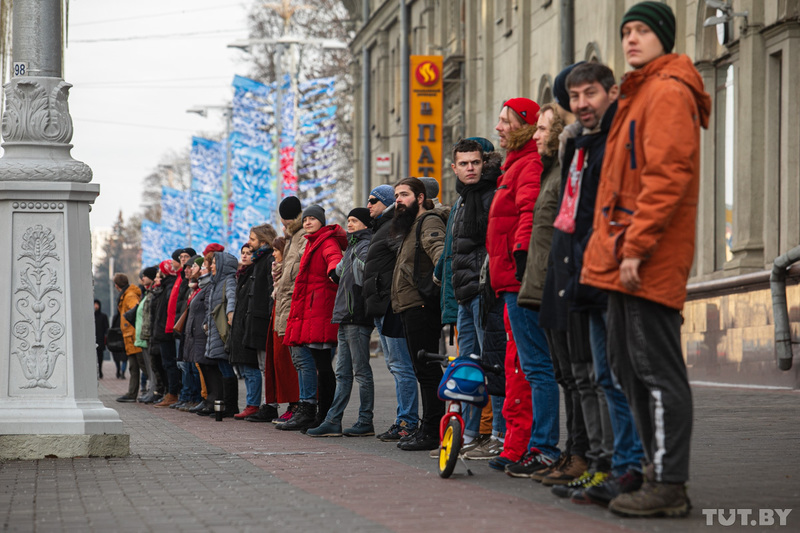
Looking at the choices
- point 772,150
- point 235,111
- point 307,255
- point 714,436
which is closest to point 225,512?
point 714,436

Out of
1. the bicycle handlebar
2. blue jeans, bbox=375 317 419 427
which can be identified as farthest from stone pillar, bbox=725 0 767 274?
the bicycle handlebar

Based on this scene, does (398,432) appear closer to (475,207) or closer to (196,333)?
(475,207)

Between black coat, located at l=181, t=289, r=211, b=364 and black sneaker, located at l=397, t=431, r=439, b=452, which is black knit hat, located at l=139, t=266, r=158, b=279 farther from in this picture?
black sneaker, located at l=397, t=431, r=439, b=452

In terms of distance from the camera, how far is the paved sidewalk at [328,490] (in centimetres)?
659

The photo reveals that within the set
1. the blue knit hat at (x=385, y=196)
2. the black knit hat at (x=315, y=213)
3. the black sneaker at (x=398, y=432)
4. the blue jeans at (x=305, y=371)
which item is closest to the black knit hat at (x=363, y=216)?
the blue knit hat at (x=385, y=196)

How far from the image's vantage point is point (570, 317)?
748cm

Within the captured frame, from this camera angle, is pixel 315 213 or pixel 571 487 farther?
Result: pixel 315 213

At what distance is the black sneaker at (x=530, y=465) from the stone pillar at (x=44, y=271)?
10.7ft

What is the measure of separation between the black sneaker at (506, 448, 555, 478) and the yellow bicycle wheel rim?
389mm

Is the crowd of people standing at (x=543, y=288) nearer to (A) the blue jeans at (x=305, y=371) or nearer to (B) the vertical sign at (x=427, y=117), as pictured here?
(A) the blue jeans at (x=305, y=371)

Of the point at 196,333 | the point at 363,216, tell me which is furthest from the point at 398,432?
the point at 196,333

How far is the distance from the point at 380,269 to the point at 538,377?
124 inches

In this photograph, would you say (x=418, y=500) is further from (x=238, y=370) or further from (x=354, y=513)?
(x=238, y=370)

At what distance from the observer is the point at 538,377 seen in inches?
336
